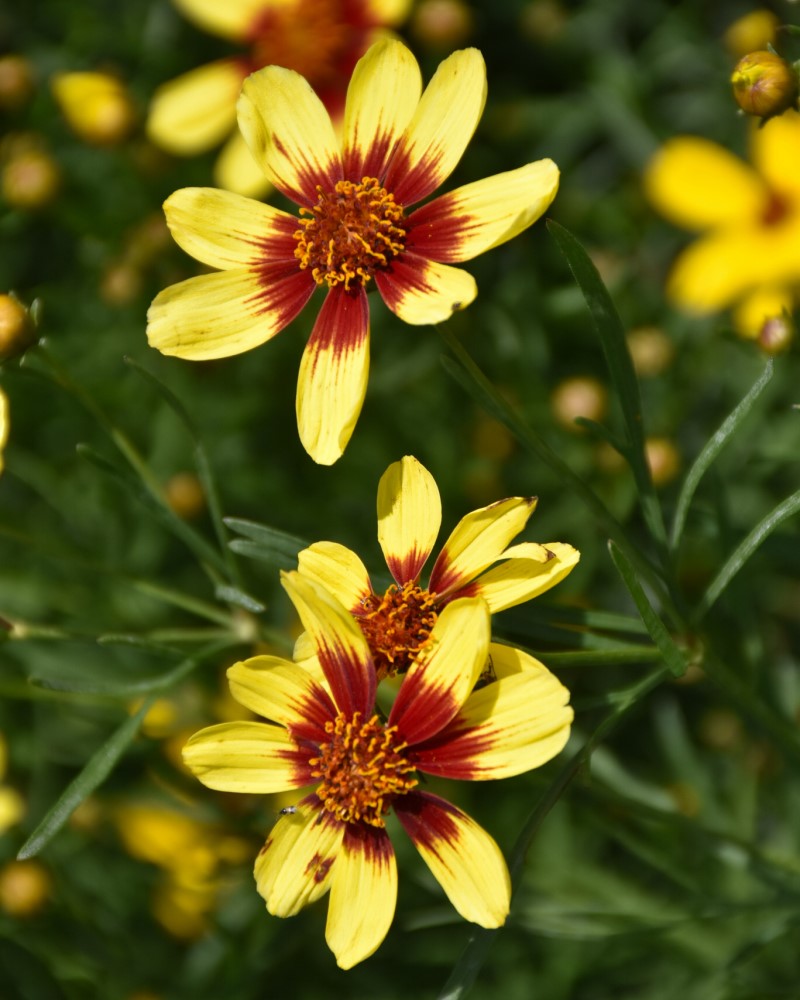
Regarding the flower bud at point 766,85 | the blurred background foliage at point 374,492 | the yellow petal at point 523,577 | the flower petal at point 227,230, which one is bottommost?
the blurred background foliage at point 374,492

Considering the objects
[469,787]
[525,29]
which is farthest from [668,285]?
[469,787]

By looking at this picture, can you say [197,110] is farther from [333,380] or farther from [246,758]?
[246,758]

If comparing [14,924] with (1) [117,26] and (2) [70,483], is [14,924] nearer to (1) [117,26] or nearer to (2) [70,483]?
(2) [70,483]

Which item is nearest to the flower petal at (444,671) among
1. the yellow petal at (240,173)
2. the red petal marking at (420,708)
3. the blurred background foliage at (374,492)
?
the red petal marking at (420,708)

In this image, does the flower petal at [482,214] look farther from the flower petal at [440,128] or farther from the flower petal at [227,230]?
Result: the flower petal at [227,230]

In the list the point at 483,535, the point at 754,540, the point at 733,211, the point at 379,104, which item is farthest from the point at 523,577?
the point at 733,211

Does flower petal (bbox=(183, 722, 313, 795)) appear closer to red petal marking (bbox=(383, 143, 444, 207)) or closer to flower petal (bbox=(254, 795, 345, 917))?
flower petal (bbox=(254, 795, 345, 917))
